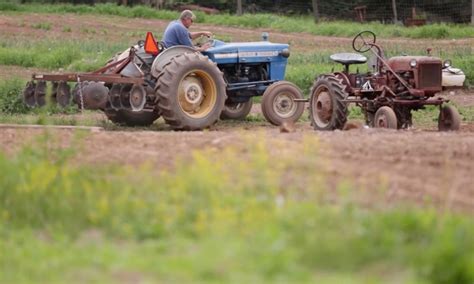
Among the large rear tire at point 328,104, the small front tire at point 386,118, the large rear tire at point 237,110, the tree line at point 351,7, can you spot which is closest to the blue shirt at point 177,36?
the large rear tire at point 237,110

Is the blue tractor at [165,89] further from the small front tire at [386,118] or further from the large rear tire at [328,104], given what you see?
the small front tire at [386,118]

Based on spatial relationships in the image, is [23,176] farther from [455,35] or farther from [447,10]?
[447,10]

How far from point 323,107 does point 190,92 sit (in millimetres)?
1855

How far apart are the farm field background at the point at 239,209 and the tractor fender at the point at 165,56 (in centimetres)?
314

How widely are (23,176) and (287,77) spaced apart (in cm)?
1265

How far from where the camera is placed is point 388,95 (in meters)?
13.9

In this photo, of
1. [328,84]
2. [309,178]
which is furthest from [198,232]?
[328,84]

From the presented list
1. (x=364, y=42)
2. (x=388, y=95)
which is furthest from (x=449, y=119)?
(x=364, y=42)

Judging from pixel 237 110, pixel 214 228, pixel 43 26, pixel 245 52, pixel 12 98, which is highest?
pixel 245 52

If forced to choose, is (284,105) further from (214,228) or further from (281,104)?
(214,228)

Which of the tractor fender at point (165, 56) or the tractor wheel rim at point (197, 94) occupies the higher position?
the tractor fender at point (165, 56)

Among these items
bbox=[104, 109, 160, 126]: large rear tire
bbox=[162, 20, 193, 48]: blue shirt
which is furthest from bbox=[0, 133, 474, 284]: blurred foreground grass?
bbox=[104, 109, 160, 126]: large rear tire

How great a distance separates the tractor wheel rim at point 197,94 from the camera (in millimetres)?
14266

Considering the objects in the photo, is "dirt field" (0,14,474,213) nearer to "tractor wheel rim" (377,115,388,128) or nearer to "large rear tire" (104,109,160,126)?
"tractor wheel rim" (377,115,388,128)
